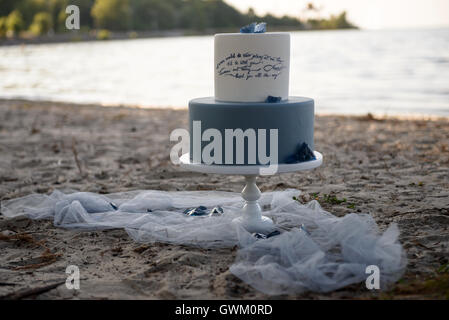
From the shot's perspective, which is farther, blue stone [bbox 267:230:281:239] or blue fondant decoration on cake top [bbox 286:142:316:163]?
blue stone [bbox 267:230:281:239]

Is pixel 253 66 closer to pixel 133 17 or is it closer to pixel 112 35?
pixel 112 35

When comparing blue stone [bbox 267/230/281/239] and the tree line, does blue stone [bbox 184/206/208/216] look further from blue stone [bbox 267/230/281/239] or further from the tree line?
the tree line

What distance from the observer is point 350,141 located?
7.75 metres

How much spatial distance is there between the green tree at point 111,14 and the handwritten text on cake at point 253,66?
64914 mm

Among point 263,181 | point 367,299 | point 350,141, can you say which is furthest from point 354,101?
point 367,299

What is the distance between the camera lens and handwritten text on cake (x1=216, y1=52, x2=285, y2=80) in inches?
131

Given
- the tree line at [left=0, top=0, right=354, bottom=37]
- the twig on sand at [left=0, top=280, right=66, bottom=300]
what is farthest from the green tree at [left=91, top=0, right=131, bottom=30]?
the twig on sand at [left=0, top=280, right=66, bottom=300]

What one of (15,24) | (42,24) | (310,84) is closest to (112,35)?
(42,24)

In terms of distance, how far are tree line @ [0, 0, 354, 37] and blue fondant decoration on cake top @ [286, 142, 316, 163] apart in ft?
196

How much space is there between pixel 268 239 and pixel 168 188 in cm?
222

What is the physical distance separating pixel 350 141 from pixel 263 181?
2.72m

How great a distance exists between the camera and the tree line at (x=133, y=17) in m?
67.5

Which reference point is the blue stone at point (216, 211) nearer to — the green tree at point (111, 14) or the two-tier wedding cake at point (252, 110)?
the two-tier wedding cake at point (252, 110)
